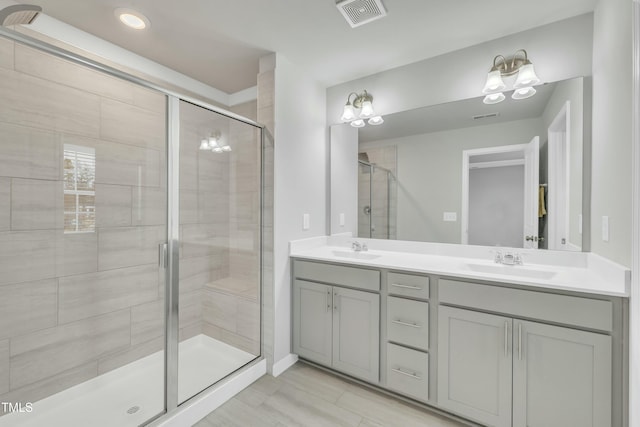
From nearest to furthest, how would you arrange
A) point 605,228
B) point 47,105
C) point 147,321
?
1. point 605,228
2. point 47,105
3. point 147,321

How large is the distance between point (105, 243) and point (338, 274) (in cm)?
158

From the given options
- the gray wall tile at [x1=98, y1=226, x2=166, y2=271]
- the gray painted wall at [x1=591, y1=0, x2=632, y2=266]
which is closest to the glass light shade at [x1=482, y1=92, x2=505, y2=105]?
the gray painted wall at [x1=591, y1=0, x2=632, y2=266]

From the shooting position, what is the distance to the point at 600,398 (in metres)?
1.29

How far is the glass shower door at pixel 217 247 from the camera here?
1800 mm

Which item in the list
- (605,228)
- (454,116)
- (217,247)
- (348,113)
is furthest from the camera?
(348,113)

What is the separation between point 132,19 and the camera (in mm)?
1783

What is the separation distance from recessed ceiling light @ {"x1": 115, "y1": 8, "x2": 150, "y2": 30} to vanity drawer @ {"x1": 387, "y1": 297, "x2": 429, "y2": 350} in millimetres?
2399

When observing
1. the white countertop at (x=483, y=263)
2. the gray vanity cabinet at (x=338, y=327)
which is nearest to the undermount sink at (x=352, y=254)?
the white countertop at (x=483, y=263)

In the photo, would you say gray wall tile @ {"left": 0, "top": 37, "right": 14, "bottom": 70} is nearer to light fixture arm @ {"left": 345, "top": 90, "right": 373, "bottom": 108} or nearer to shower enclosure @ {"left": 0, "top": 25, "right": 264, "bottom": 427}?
shower enclosure @ {"left": 0, "top": 25, "right": 264, "bottom": 427}

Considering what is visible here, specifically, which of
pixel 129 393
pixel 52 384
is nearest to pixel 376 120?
pixel 129 393

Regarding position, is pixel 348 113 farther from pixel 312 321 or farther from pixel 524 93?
pixel 312 321

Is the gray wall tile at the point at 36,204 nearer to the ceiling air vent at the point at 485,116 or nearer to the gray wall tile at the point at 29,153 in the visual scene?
the gray wall tile at the point at 29,153

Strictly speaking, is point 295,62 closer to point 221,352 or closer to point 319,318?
point 319,318

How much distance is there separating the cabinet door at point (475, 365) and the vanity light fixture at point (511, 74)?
150 cm
